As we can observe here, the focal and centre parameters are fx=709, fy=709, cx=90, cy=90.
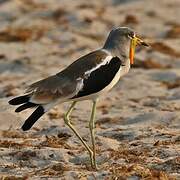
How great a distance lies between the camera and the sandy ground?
17.9 ft

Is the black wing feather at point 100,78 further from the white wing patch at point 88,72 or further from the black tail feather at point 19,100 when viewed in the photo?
the black tail feather at point 19,100

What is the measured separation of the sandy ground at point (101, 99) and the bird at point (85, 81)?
0.41m

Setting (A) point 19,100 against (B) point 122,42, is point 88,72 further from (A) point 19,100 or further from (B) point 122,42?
(A) point 19,100

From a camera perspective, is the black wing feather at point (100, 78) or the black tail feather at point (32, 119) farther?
the black wing feather at point (100, 78)

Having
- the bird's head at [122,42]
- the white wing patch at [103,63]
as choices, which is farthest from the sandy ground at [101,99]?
the bird's head at [122,42]

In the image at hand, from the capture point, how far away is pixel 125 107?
8.26 m

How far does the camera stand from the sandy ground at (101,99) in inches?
214

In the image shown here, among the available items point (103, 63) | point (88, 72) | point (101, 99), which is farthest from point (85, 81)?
point (101, 99)

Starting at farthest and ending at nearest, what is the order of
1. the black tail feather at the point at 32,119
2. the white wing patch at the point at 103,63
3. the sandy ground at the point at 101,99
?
the sandy ground at the point at 101,99, the white wing patch at the point at 103,63, the black tail feather at the point at 32,119

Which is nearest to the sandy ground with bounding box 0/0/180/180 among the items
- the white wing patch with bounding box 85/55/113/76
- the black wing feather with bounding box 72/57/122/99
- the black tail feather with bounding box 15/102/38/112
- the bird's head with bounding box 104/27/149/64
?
the black tail feather with bounding box 15/102/38/112

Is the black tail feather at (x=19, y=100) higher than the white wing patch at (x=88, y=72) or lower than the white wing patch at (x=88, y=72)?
lower

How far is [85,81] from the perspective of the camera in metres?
5.09

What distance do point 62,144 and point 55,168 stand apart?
3.23 ft

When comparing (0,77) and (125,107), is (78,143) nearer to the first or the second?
(125,107)
